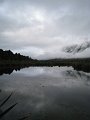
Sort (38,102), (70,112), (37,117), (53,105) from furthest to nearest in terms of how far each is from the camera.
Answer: (38,102), (53,105), (70,112), (37,117)

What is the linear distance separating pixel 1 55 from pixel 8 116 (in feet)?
416

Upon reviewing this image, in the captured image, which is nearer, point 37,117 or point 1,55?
point 37,117

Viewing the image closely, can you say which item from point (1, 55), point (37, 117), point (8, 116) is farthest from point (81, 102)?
point (1, 55)

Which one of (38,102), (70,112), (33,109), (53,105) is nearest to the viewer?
(70,112)

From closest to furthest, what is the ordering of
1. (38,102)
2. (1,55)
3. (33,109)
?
(33,109), (38,102), (1,55)

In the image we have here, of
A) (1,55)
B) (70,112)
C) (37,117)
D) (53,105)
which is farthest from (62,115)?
(1,55)

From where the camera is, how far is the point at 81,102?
22.2 metres

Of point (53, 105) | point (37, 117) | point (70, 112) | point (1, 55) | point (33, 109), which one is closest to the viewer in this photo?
point (37, 117)

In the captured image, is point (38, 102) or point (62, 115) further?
point (38, 102)

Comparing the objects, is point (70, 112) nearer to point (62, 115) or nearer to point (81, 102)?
point (62, 115)

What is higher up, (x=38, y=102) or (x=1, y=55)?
(x=1, y=55)

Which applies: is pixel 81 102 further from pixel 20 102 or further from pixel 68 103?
pixel 20 102

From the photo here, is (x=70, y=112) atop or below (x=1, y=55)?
below

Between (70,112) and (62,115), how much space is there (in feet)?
3.75
